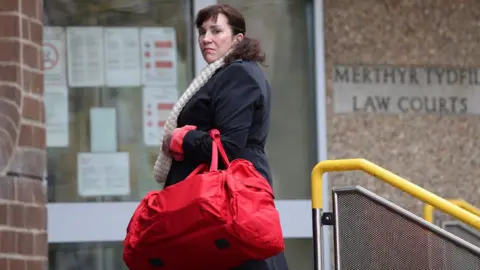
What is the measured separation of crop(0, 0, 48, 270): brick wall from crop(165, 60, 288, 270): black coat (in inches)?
30.5

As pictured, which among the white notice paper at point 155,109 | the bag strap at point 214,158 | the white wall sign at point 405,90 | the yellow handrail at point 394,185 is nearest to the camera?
the bag strap at point 214,158

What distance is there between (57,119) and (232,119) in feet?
13.6

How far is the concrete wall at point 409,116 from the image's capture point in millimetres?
8711

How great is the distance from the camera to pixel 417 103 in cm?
886

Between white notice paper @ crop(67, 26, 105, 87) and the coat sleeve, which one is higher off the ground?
white notice paper @ crop(67, 26, 105, 87)

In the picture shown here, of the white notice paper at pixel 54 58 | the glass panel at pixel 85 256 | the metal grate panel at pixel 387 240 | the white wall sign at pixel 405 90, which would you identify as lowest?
the glass panel at pixel 85 256

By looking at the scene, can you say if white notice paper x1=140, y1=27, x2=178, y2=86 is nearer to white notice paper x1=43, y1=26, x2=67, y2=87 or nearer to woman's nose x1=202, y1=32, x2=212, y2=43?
white notice paper x1=43, y1=26, x2=67, y2=87

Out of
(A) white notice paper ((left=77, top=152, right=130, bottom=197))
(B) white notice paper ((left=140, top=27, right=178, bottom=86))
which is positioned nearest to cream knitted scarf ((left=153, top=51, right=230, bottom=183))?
(A) white notice paper ((left=77, top=152, right=130, bottom=197))

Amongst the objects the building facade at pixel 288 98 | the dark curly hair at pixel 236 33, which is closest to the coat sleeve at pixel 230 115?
the dark curly hair at pixel 236 33

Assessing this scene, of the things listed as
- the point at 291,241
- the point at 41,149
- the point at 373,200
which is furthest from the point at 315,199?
the point at 291,241

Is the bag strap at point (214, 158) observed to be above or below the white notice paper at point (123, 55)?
below

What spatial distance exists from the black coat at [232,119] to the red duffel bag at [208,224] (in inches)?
4.4

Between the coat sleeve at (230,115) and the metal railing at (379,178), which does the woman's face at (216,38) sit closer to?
the coat sleeve at (230,115)

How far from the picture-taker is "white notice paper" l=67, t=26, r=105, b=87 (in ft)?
28.0
